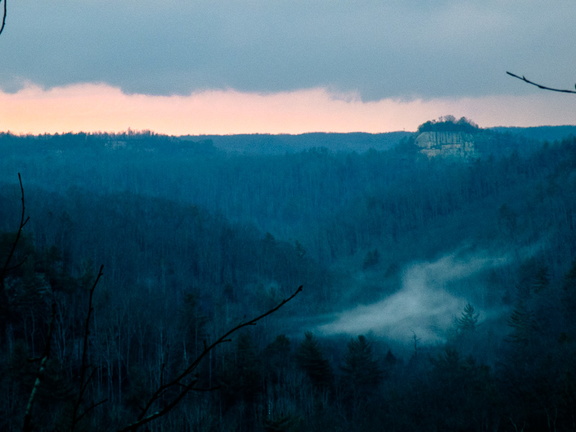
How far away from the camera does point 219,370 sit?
4562 cm

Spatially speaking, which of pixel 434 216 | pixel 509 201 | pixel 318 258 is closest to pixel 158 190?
pixel 318 258

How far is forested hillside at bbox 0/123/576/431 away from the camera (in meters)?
33.3

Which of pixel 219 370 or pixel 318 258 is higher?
pixel 219 370

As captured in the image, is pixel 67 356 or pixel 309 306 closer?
pixel 67 356

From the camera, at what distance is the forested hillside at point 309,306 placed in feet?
109

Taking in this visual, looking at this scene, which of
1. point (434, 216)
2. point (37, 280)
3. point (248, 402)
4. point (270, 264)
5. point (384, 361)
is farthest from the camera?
point (434, 216)

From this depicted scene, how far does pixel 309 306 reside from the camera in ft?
313

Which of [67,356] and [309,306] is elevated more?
[67,356]

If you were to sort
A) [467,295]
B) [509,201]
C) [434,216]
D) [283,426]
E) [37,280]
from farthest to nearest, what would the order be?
[434,216]
[509,201]
[467,295]
[37,280]
[283,426]

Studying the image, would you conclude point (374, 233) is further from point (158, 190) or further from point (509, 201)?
point (158, 190)

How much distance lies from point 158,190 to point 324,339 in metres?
135

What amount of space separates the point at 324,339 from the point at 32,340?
123 feet

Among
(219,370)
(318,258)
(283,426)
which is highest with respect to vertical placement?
(283,426)

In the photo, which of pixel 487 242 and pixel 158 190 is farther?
pixel 158 190
